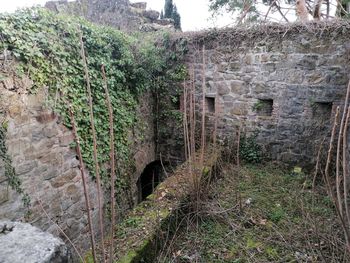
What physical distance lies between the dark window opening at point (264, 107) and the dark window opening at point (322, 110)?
29.6 inches

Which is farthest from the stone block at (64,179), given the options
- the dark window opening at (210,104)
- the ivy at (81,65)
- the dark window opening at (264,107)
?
the dark window opening at (264,107)

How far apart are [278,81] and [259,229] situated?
2.75 m

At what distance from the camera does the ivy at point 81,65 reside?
3.04 m

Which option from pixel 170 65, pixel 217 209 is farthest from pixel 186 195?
pixel 170 65

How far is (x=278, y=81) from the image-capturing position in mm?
4762

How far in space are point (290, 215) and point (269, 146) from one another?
1901mm

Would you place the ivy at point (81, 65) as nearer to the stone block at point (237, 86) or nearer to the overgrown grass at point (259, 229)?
the stone block at point (237, 86)

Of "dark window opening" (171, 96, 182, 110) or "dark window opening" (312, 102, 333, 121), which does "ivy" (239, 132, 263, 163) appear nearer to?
"dark window opening" (312, 102, 333, 121)

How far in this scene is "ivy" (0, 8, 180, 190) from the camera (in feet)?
9.98

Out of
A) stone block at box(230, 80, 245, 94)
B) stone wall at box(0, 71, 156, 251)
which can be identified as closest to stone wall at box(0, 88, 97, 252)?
stone wall at box(0, 71, 156, 251)

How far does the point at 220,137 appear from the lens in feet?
18.3

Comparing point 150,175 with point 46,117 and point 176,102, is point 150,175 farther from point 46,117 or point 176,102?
point 46,117

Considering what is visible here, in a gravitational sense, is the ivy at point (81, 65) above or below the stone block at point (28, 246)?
above

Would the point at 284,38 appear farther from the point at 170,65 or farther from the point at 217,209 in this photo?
the point at 217,209
